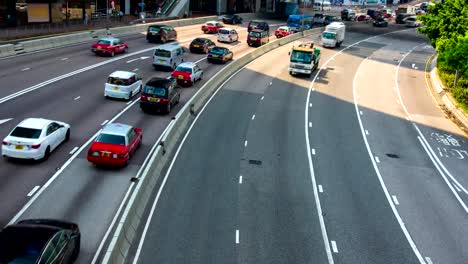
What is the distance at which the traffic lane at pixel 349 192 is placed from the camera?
67.5 ft

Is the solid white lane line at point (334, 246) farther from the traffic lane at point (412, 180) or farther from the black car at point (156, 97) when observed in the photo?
the black car at point (156, 97)

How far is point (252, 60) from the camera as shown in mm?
57875

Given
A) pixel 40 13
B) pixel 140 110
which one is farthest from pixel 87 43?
pixel 140 110

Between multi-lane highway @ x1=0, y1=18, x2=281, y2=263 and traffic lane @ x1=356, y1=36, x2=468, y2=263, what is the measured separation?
522 inches

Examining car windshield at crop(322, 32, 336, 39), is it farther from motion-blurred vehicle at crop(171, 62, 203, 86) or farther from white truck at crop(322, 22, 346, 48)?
motion-blurred vehicle at crop(171, 62, 203, 86)

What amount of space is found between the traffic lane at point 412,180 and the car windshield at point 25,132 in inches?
704

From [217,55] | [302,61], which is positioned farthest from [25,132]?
[302,61]

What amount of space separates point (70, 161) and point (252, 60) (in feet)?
115

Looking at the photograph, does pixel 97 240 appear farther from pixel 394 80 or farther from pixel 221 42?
pixel 221 42

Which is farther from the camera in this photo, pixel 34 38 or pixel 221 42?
pixel 221 42

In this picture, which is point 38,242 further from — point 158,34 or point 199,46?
point 158,34

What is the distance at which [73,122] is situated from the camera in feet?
102

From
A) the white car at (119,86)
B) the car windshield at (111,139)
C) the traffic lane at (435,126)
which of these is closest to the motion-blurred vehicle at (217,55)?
the white car at (119,86)

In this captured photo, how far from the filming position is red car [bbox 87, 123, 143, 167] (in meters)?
24.6
